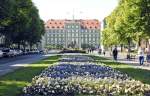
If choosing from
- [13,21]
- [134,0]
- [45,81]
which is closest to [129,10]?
[134,0]

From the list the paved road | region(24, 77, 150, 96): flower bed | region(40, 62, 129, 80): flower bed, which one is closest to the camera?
region(24, 77, 150, 96): flower bed

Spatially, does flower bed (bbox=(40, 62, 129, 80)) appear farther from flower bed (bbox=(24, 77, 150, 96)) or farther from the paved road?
flower bed (bbox=(24, 77, 150, 96))

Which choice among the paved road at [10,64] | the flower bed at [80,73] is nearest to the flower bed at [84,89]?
the flower bed at [80,73]

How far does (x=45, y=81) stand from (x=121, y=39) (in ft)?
259

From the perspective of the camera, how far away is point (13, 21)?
3504 inches

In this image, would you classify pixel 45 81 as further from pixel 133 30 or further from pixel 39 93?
pixel 133 30

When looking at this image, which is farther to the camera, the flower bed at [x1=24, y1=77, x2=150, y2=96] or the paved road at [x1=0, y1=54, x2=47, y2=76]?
the paved road at [x1=0, y1=54, x2=47, y2=76]

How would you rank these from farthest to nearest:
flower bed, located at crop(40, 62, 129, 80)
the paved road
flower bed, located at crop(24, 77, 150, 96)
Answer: the paved road
flower bed, located at crop(40, 62, 129, 80)
flower bed, located at crop(24, 77, 150, 96)

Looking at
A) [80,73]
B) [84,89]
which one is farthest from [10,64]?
[84,89]

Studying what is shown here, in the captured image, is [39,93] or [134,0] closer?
[39,93]

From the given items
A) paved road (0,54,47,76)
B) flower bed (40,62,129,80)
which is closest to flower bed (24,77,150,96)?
flower bed (40,62,129,80)

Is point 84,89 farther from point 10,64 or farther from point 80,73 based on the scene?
point 10,64

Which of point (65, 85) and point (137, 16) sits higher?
point (137, 16)

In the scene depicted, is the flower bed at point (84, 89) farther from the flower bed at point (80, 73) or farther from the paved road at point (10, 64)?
the paved road at point (10, 64)
